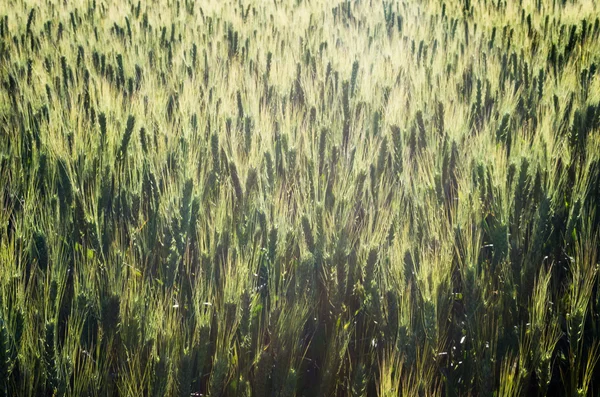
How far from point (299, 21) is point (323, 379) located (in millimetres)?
3820

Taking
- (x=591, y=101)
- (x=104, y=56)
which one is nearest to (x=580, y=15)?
(x=591, y=101)

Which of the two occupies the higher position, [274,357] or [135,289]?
[135,289]

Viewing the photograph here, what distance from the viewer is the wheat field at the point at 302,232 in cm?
113

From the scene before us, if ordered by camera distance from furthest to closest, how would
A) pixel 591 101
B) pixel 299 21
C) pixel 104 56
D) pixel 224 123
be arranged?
1. pixel 299 21
2. pixel 104 56
3. pixel 591 101
4. pixel 224 123

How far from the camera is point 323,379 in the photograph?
46.5 inches

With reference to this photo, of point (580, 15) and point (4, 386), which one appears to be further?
point (580, 15)

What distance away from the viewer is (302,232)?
1.44 metres

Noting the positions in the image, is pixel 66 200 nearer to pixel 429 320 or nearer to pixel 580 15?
pixel 429 320

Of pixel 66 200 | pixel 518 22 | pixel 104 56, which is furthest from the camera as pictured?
pixel 518 22

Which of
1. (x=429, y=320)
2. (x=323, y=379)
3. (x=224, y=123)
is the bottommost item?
(x=323, y=379)

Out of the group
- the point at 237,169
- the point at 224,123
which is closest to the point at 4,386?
the point at 237,169

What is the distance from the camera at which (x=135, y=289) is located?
3.89 ft

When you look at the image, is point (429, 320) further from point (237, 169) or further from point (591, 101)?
point (591, 101)

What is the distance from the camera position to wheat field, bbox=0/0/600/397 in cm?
113
